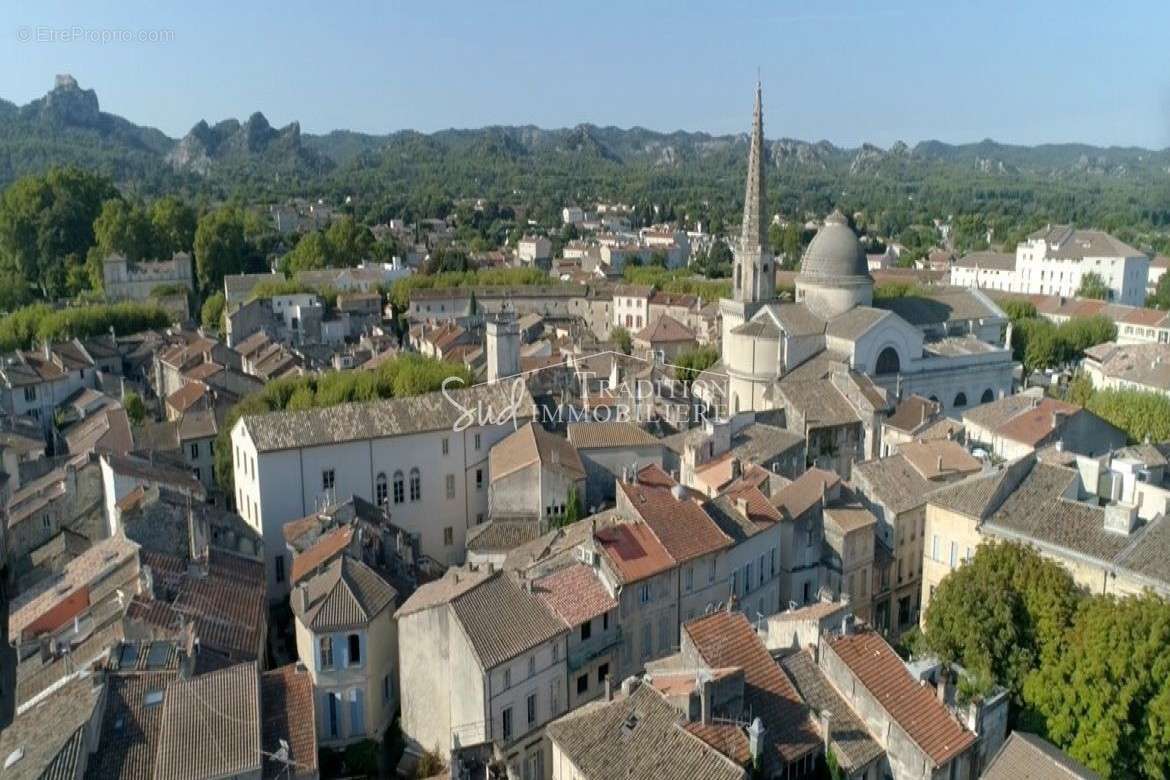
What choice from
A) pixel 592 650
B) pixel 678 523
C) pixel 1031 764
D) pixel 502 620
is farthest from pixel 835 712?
pixel 678 523

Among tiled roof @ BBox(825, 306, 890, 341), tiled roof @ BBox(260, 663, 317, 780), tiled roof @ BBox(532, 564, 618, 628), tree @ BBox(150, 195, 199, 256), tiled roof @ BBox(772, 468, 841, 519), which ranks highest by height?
tree @ BBox(150, 195, 199, 256)

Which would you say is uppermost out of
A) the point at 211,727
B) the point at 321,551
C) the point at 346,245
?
the point at 346,245

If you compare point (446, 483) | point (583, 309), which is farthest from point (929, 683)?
point (583, 309)

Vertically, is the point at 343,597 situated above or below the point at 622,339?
below

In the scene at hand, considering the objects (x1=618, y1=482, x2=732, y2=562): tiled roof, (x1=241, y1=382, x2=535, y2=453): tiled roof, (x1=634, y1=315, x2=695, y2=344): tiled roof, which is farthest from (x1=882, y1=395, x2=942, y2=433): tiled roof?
(x1=634, y1=315, x2=695, y2=344): tiled roof

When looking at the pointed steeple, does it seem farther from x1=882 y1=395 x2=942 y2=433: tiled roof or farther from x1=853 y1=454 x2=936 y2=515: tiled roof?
x1=853 y1=454 x2=936 y2=515: tiled roof

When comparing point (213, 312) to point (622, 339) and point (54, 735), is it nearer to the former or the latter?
point (622, 339)

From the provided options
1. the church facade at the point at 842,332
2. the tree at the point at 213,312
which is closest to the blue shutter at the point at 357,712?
the church facade at the point at 842,332
